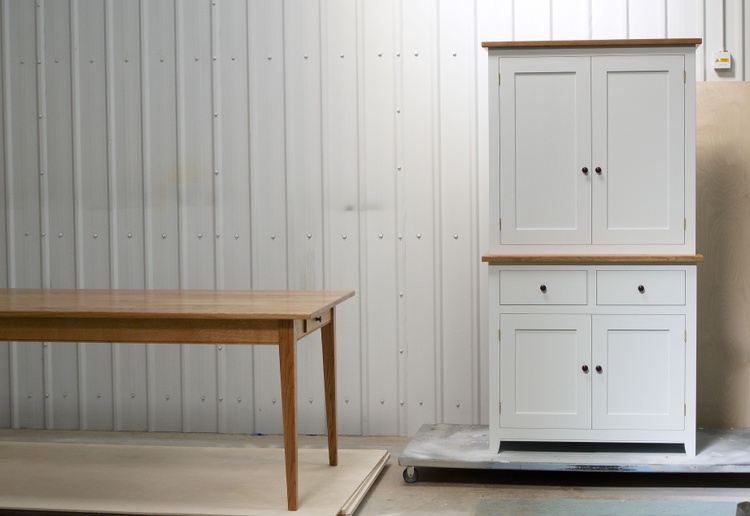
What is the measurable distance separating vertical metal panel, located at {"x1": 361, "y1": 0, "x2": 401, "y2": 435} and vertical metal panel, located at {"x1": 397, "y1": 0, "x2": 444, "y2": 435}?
7cm

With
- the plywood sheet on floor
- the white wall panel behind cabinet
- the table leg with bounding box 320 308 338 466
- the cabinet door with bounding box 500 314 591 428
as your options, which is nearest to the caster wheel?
the plywood sheet on floor

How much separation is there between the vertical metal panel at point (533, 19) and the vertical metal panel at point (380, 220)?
0.73 meters

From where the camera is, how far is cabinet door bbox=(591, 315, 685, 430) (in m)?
4.23

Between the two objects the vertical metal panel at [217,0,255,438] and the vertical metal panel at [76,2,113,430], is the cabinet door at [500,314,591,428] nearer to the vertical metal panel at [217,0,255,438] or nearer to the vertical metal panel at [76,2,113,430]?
the vertical metal panel at [217,0,255,438]

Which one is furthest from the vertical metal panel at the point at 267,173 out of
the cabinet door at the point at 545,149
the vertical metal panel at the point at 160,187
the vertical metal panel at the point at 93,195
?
the cabinet door at the point at 545,149

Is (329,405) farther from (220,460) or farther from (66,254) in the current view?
(66,254)

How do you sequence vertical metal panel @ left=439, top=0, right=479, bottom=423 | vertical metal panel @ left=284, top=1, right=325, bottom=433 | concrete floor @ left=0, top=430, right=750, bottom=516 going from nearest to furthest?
1. concrete floor @ left=0, top=430, right=750, bottom=516
2. vertical metal panel @ left=439, top=0, right=479, bottom=423
3. vertical metal panel @ left=284, top=1, right=325, bottom=433

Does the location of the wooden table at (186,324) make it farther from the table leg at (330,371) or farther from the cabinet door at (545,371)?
the cabinet door at (545,371)

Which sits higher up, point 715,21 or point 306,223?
point 715,21

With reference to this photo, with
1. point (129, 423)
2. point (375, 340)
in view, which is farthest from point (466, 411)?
point (129, 423)

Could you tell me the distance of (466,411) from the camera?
5.15 metres

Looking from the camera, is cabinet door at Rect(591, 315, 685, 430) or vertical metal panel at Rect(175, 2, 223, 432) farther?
vertical metal panel at Rect(175, 2, 223, 432)

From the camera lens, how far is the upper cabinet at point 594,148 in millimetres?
4242

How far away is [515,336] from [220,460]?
1648 mm
